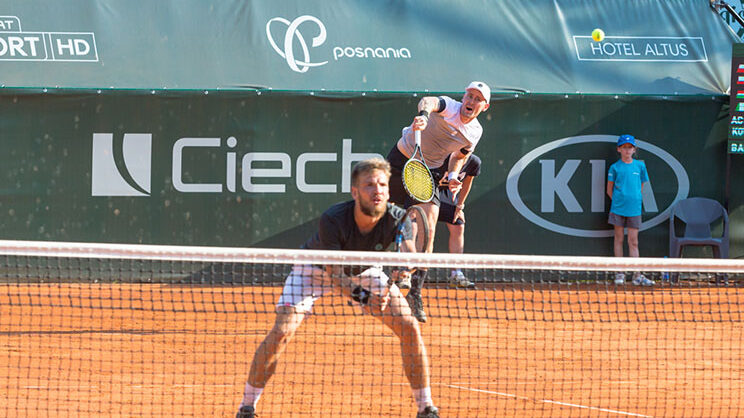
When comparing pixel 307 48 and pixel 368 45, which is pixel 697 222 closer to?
pixel 368 45

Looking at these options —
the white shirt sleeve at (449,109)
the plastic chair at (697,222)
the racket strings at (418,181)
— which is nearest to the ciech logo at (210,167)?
the white shirt sleeve at (449,109)

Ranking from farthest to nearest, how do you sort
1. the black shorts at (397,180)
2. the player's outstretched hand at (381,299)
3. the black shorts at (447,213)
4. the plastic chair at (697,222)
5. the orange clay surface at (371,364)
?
1. the plastic chair at (697,222)
2. the black shorts at (447,213)
3. the black shorts at (397,180)
4. the orange clay surface at (371,364)
5. the player's outstretched hand at (381,299)

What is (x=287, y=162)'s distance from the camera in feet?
35.1

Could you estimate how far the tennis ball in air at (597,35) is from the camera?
37.0ft

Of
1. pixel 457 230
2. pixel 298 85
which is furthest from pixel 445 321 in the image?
pixel 298 85

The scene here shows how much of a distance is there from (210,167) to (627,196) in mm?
4746

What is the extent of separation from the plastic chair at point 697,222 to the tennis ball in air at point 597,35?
2189 millimetres

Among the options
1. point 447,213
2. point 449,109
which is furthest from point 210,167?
point 449,109

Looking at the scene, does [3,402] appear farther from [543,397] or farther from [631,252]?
[631,252]

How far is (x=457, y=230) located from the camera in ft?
31.2

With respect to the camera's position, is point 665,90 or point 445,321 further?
point 665,90

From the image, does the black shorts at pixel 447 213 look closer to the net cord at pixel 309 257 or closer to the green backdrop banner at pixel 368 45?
the green backdrop banner at pixel 368 45

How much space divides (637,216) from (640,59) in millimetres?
2010

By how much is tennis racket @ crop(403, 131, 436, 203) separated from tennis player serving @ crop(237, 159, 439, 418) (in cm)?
168
